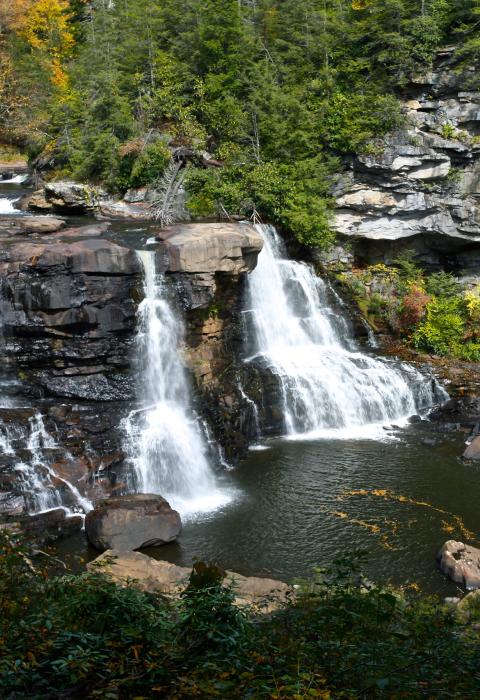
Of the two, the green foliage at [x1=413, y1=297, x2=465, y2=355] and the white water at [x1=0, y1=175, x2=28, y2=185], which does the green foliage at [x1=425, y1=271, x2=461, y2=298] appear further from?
the white water at [x1=0, y1=175, x2=28, y2=185]

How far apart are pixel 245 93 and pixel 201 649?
2631cm

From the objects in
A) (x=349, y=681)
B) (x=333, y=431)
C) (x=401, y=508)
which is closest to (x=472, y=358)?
(x=333, y=431)

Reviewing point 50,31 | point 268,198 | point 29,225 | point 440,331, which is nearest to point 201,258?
point 29,225

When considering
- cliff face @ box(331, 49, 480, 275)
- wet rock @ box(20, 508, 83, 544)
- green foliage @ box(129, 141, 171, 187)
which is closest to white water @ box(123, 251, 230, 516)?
wet rock @ box(20, 508, 83, 544)

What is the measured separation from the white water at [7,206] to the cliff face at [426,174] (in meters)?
11.9

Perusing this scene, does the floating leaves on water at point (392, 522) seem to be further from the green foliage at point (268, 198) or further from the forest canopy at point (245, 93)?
the forest canopy at point (245, 93)

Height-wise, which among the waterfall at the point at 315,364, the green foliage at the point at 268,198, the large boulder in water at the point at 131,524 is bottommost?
the large boulder in water at the point at 131,524

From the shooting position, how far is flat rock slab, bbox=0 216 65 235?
18719 mm

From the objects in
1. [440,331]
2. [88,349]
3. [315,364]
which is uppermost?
[88,349]

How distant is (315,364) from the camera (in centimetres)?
1995

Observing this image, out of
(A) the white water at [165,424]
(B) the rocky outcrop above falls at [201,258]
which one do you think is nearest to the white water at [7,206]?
(B) the rocky outcrop above falls at [201,258]

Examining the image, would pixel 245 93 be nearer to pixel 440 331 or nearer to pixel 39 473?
pixel 440 331

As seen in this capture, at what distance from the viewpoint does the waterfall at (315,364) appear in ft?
61.8

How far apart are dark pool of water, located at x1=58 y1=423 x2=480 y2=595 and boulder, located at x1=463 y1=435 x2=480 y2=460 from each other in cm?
33
